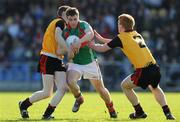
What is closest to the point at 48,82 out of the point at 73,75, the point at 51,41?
the point at 73,75

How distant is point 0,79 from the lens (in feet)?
97.0

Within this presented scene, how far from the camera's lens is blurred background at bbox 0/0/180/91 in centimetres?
2934

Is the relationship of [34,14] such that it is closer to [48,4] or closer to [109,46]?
[48,4]

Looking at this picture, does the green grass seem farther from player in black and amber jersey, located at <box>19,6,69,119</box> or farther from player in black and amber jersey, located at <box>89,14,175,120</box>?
player in black and amber jersey, located at <box>89,14,175,120</box>

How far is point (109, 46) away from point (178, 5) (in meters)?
18.9

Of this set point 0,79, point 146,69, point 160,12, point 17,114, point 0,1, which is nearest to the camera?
point 146,69

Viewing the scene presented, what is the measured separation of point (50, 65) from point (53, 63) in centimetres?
7

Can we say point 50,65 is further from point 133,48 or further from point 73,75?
point 133,48

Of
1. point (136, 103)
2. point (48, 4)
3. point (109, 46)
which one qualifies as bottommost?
point (48, 4)

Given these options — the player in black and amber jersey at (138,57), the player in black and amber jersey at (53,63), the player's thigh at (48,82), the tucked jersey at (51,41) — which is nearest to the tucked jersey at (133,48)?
the player in black and amber jersey at (138,57)

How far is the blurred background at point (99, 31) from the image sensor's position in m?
29.3

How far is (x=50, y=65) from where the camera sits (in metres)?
14.4

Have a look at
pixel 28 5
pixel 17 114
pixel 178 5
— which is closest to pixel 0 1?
pixel 28 5

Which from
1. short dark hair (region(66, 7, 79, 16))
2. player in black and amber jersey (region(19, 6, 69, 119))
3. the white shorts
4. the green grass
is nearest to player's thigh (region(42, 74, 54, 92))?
player in black and amber jersey (region(19, 6, 69, 119))
